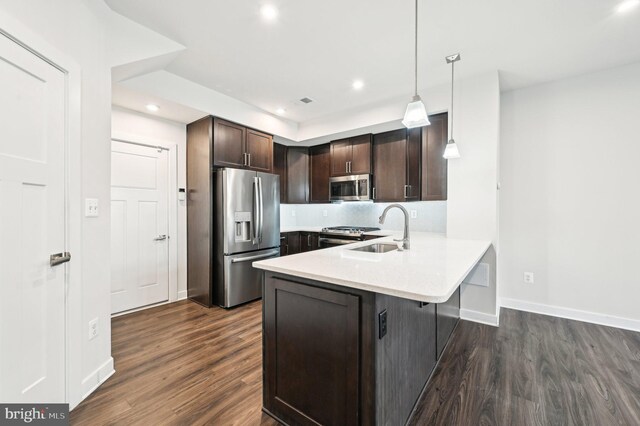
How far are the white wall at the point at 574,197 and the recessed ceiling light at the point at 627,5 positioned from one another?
112 cm

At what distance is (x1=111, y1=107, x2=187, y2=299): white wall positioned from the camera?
316cm

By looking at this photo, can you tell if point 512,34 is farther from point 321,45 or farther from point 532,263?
point 532,263

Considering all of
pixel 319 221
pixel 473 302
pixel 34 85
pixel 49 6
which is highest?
pixel 49 6

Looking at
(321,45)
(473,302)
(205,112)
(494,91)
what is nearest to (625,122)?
(494,91)

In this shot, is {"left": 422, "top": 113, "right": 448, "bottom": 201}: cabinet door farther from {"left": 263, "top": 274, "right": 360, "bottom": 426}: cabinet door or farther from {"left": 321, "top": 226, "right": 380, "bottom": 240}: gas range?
{"left": 263, "top": 274, "right": 360, "bottom": 426}: cabinet door

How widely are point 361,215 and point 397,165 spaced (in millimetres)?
1199

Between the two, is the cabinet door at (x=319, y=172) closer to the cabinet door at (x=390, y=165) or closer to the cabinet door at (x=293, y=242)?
the cabinet door at (x=293, y=242)

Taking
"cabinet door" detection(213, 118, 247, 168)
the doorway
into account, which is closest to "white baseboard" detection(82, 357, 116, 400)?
the doorway

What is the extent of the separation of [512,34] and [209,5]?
96.2 inches

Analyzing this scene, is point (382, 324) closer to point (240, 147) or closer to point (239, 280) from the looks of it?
point (239, 280)

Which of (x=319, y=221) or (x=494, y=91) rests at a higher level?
(x=494, y=91)

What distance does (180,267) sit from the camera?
369 cm

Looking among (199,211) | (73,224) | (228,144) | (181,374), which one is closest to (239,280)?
(199,211)

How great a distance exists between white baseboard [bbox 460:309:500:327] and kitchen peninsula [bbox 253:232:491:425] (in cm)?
156
